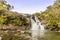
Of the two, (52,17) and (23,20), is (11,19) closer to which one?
(23,20)

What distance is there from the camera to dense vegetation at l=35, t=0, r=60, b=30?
4954 cm

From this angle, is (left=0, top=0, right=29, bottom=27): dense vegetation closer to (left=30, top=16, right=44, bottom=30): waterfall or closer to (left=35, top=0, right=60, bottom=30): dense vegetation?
(left=30, top=16, right=44, bottom=30): waterfall

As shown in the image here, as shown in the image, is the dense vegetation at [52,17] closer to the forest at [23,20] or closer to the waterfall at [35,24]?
the forest at [23,20]

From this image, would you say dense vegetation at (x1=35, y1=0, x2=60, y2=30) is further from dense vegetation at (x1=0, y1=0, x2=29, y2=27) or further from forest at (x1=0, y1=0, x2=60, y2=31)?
dense vegetation at (x1=0, y1=0, x2=29, y2=27)

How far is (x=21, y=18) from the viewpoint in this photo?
172ft

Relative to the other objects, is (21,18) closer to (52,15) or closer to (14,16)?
(14,16)

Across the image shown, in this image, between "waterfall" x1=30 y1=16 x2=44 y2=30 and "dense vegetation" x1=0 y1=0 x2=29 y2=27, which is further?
"waterfall" x1=30 y1=16 x2=44 y2=30

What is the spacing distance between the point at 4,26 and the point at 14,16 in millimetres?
5254

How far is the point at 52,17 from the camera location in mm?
53375

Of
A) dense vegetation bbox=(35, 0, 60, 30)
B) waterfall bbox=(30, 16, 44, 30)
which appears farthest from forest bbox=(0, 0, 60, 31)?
waterfall bbox=(30, 16, 44, 30)

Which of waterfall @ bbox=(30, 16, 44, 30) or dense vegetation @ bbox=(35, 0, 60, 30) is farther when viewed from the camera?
waterfall @ bbox=(30, 16, 44, 30)

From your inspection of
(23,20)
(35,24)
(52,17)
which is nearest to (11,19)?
(23,20)

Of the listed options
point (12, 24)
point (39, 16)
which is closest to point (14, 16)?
point (12, 24)

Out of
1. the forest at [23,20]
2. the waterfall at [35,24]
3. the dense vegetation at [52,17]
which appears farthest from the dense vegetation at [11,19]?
the dense vegetation at [52,17]
